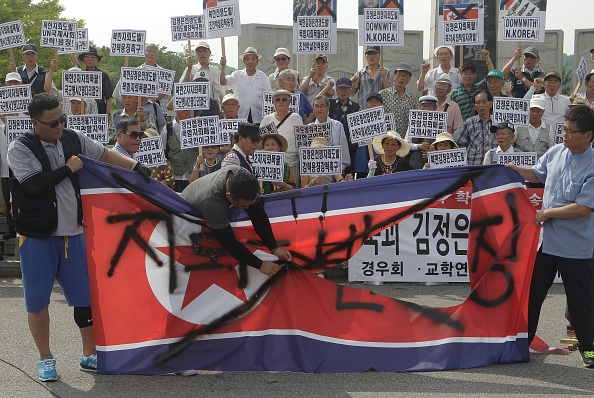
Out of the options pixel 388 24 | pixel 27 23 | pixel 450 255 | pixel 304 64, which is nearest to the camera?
pixel 450 255

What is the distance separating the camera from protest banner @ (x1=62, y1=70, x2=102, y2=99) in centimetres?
1060

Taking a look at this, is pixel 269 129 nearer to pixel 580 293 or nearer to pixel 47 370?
pixel 580 293

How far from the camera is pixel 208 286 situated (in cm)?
628

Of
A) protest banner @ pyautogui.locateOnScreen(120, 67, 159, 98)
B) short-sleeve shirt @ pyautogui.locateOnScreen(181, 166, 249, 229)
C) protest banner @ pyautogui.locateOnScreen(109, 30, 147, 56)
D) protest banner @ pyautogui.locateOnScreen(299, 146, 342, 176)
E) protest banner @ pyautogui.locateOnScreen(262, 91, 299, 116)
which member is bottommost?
protest banner @ pyautogui.locateOnScreen(299, 146, 342, 176)

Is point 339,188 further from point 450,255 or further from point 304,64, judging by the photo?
point 304,64

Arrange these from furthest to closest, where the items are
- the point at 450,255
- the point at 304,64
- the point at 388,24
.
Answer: the point at 304,64 < the point at 388,24 < the point at 450,255

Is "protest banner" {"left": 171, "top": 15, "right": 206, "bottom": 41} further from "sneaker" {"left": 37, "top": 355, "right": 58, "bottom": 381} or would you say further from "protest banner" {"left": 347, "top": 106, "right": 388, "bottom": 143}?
"sneaker" {"left": 37, "top": 355, "right": 58, "bottom": 381}

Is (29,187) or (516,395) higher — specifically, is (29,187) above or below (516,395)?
above

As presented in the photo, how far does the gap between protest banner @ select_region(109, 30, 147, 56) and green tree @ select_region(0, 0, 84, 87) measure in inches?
789

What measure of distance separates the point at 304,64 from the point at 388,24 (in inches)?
232

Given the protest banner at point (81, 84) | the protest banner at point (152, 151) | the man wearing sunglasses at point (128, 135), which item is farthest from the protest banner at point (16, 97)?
the man wearing sunglasses at point (128, 135)

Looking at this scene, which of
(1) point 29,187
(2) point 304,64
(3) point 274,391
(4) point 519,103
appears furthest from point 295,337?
(2) point 304,64

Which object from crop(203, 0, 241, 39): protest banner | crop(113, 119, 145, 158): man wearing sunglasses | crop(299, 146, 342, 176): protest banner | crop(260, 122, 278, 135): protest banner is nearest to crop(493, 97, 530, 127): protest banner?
crop(299, 146, 342, 176): protest banner

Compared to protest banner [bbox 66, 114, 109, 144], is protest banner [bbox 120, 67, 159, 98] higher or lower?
higher
